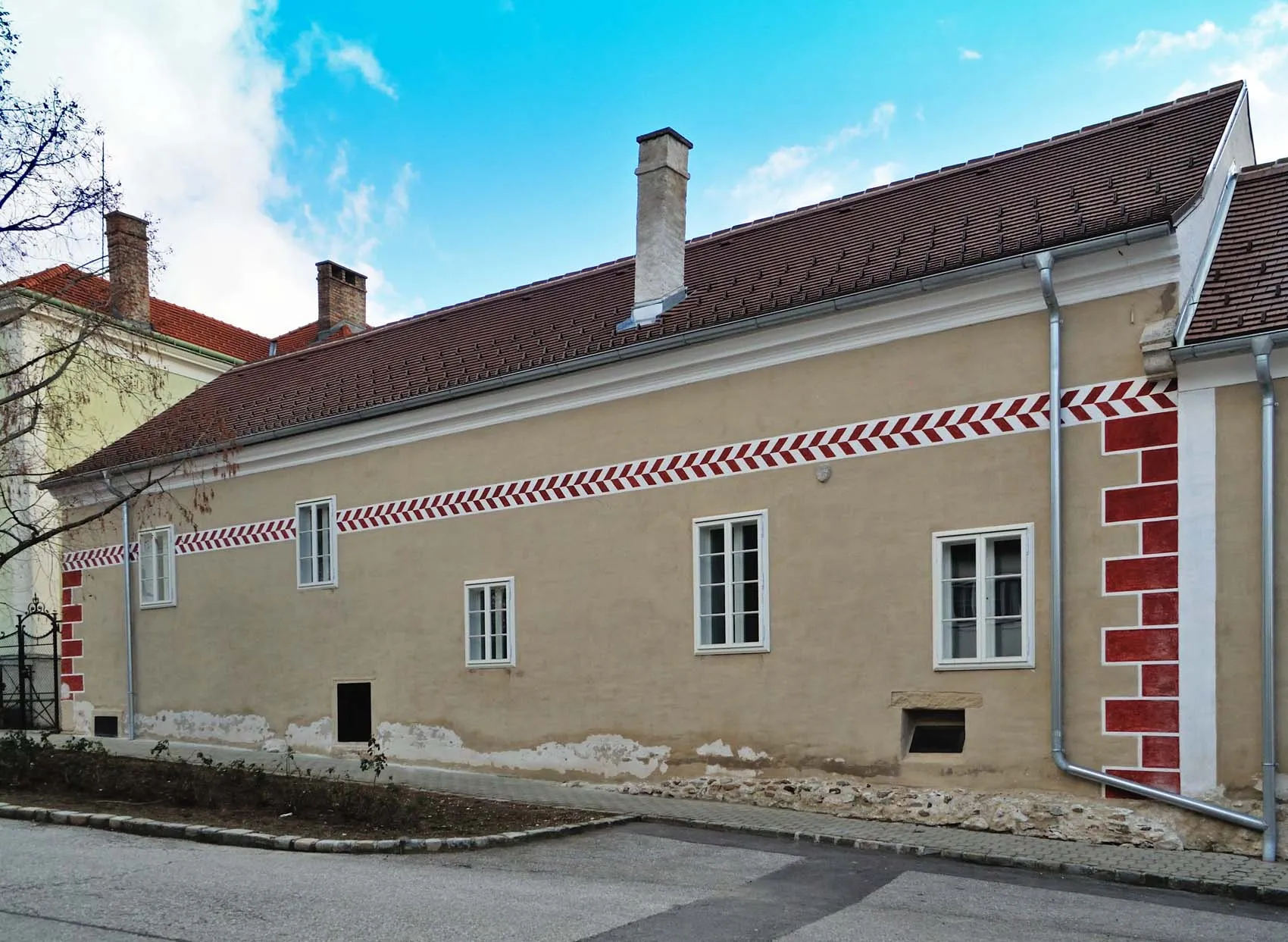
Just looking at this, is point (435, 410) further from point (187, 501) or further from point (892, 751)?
point (892, 751)

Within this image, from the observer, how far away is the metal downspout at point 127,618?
20047 mm

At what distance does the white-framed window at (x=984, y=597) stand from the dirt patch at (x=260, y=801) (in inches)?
157

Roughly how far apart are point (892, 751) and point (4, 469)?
14.1 m

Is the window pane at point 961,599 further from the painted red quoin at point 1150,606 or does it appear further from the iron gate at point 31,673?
the iron gate at point 31,673

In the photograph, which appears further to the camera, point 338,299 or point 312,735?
point 338,299

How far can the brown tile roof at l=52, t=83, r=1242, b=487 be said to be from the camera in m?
12.0

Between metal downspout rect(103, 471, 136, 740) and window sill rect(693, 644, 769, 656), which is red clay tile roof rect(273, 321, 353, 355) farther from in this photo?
window sill rect(693, 644, 769, 656)

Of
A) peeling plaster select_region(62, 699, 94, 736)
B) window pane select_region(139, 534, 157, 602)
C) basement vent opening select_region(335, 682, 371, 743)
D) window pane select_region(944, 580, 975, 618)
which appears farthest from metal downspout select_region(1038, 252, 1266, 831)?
peeling plaster select_region(62, 699, 94, 736)

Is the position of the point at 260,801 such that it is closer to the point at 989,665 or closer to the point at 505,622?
the point at 505,622

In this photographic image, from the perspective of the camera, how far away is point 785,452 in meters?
12.9

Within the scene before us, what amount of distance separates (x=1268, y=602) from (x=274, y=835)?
8548 mm

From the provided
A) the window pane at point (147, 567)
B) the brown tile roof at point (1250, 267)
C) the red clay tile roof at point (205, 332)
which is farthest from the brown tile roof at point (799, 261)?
the red clay tile roof at point (205, 332)

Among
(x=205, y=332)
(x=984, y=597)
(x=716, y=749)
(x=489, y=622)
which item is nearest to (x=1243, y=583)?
(x=984, y=597)

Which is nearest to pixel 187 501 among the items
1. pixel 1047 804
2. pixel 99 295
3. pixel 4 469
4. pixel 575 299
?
pixel 4 469
